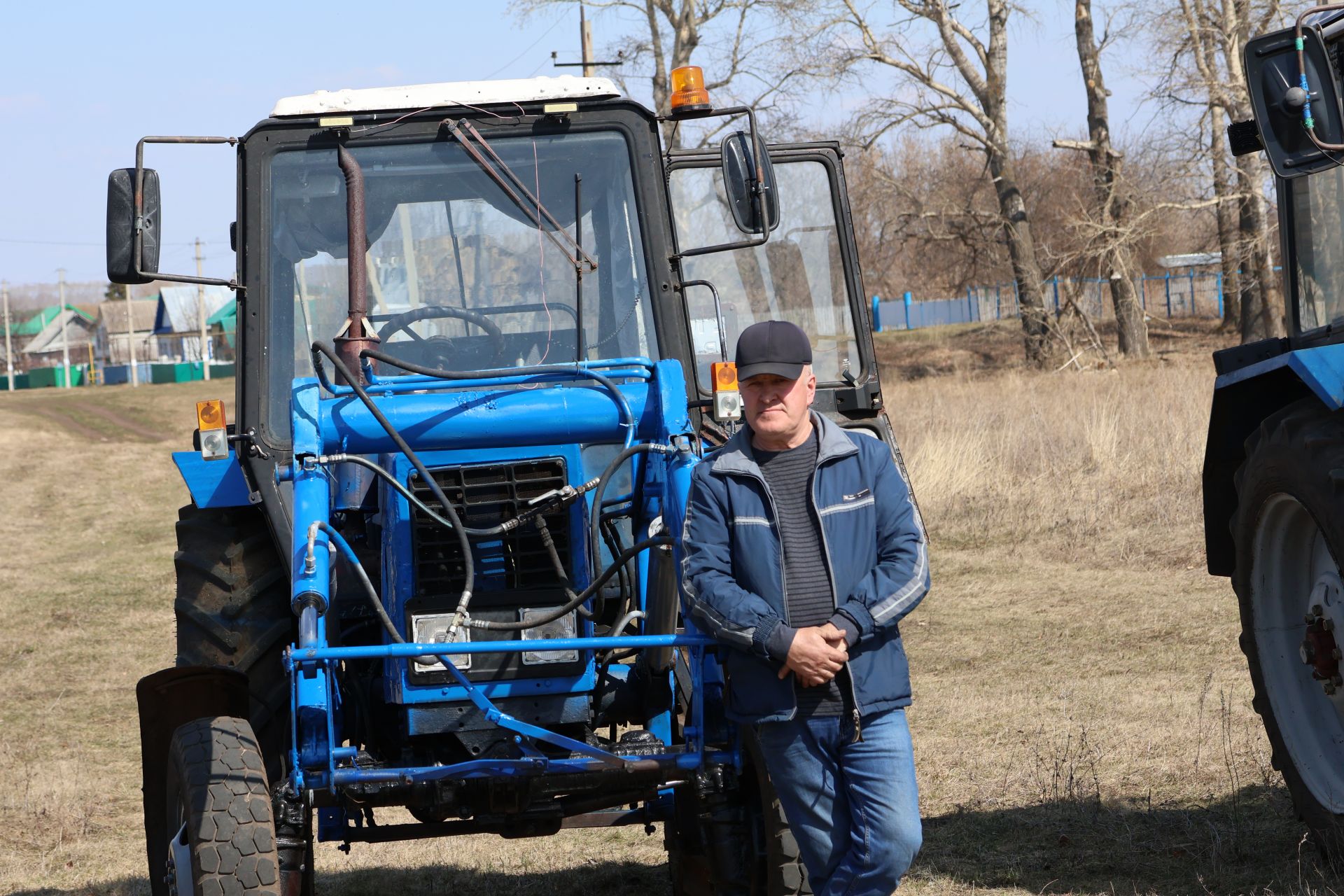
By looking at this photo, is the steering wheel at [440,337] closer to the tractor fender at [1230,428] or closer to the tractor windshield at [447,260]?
the tractor windshield at [447,260]

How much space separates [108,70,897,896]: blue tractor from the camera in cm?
351

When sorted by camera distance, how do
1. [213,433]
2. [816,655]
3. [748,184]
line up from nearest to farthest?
[816,655] < [748,184] < [213,433]

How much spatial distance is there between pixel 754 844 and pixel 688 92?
267 centimetres

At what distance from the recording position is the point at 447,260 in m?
4.94

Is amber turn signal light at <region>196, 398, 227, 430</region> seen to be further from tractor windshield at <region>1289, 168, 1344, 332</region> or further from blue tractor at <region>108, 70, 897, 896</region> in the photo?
tractor windshield at <region>1289, 168, 1344, 332</region>

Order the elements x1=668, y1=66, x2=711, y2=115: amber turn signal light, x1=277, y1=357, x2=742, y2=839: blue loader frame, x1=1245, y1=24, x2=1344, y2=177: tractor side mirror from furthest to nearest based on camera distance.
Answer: x1=668, y1=66, x2=711, y2=115: amber turn signal light
x1=1245, y1=24, x2=1344, y2=177: tractor side mirror
x1=277, y1=357, x2=742, y2=839: blue loader frame

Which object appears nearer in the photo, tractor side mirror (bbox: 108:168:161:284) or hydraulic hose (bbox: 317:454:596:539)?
hydraulic hose (bbox: 317:454:596:539)

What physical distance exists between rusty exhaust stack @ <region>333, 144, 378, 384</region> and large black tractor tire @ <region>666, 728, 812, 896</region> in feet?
5.03

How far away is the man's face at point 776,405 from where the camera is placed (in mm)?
3160

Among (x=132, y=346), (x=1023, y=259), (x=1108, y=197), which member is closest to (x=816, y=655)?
(x=1108, y=197)

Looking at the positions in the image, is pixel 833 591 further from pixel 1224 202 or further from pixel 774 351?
pixel 1224 202

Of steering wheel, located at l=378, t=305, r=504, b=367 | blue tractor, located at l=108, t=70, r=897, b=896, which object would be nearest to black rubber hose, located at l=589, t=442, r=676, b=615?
blue tractor, located at l=108, t=70, r=897, b=896

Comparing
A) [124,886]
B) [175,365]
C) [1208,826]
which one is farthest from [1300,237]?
[175,365]

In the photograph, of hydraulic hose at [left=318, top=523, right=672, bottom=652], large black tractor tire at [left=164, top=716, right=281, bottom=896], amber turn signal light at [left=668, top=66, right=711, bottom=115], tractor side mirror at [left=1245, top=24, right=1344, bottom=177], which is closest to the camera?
large black tractor tire at [left=164, top=716, right=281, bottom=896]
